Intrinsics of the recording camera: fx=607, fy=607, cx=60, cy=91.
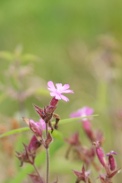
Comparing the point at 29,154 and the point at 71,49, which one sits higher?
the point at 71,49

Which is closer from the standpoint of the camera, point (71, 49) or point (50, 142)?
point (50, 142)

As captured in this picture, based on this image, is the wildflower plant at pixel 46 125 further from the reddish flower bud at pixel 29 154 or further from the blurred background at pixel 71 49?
the blurred background at pixel 71 49

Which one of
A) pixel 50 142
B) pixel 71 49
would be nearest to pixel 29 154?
pixel 50 142

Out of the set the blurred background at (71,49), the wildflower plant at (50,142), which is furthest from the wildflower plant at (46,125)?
the blurred background at (71,49)

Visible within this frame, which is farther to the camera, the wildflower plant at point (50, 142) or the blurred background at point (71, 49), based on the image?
the blurred background at point (71, 49)

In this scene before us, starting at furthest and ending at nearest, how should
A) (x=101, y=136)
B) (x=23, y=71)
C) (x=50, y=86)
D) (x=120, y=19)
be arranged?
(x=120, y=19) → (x=23, y=71) → (x=101, y=136) → (x=50, y=86)

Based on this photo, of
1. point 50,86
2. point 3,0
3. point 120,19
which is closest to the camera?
point 50,86

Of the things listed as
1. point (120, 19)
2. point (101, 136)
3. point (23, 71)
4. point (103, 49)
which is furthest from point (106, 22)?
point (101, 136)

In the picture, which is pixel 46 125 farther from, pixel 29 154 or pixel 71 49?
pixel 71 49

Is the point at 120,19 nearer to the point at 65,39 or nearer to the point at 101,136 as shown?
the point at 65,39

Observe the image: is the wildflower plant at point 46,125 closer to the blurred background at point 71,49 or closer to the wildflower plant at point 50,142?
the wildflower plant at point 50,142

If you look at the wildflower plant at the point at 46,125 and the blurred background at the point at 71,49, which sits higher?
the blurred background at the point at 71,49
